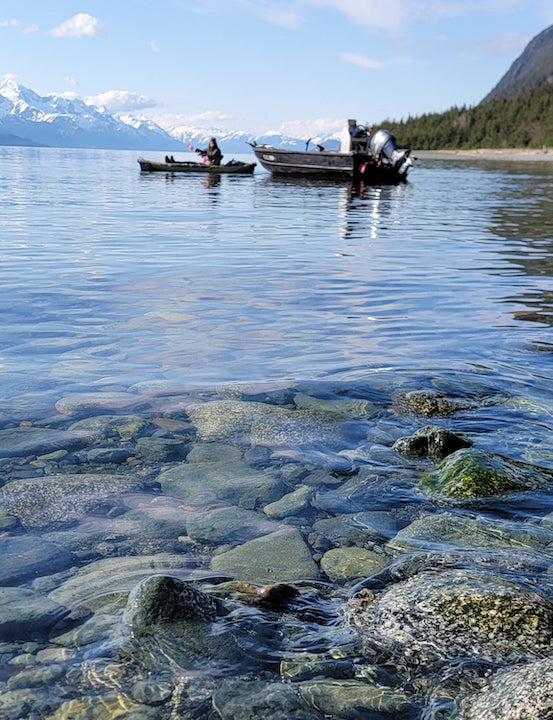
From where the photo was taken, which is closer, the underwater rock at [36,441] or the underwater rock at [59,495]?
the underwater rock at [59,495]

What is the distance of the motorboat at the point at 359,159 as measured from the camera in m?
52.8

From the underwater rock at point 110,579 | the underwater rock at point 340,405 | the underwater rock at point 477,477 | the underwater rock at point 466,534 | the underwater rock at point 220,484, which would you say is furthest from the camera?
the underwater rock at point 340,405

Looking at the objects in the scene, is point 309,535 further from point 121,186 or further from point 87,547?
point 121,186

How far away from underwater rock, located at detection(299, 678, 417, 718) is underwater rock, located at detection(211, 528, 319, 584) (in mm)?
991

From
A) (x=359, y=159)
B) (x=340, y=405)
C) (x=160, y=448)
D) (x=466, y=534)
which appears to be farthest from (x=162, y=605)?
(x=359, y=159)

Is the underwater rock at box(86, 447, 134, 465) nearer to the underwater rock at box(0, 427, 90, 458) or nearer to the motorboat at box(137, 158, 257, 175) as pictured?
the underwater rock at box(0, 427, 90, 458)

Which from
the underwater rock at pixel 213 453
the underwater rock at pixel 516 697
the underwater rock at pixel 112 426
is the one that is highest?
the underwater rock at pixel 516 697

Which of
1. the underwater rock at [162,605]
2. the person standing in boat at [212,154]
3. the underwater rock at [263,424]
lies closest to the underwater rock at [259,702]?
the underwater rock at [162,605]

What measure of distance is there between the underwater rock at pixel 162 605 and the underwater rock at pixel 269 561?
53 cm

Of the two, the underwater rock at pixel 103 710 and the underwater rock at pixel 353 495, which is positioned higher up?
the underwater rock at pixel 103 710

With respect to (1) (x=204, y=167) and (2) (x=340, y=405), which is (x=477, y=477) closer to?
(2) (x=340, y=405)

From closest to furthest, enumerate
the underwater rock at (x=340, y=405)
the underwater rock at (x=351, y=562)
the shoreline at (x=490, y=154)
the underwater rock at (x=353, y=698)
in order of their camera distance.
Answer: the underwater rock at (x=353, y=698) < the underwater rock at (x=351, y=562) < the underwater rock at (x=340, y=405) < the shoreline at (x=490, y=154)

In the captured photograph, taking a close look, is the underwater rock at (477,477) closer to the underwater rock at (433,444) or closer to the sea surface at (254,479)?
the sea surface at (254,479)

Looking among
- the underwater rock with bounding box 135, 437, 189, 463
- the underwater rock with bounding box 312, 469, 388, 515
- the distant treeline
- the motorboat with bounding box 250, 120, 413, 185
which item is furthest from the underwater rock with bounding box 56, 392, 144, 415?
the distant treeline
